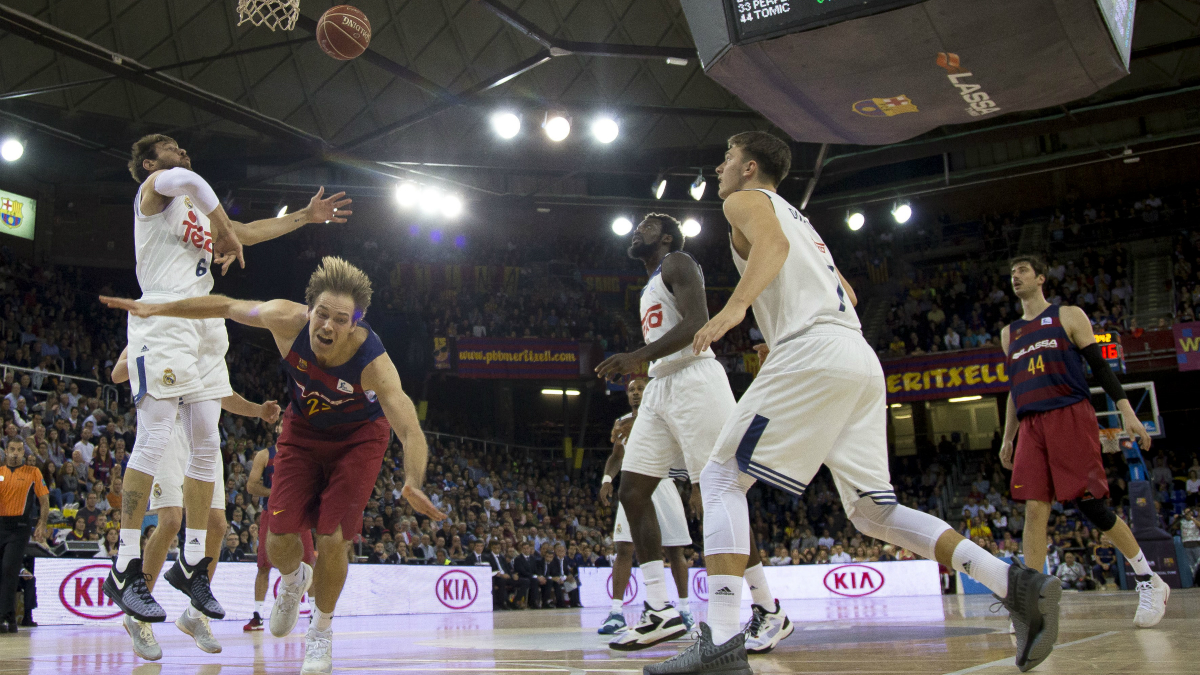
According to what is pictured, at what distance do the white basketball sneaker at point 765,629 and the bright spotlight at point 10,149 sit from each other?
1915 centimetres

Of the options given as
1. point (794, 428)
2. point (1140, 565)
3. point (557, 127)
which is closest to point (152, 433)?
point (794, 428)

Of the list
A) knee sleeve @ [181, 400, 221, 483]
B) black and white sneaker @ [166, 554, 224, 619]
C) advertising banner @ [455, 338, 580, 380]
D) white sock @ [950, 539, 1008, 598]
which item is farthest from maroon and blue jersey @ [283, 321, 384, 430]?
advertising banner @ [455, 338, 580, 380]

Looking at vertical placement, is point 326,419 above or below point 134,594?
above

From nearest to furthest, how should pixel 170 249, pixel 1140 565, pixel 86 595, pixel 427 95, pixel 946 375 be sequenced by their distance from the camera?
pixel 170 249 < pixel 1140 565 < pixel 86 595 < pixel 427 95 < pixel 946 375

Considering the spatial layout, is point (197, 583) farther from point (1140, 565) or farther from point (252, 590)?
point (252, 590)

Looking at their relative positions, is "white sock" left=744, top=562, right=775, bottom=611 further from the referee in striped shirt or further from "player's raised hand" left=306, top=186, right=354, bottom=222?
the referee in striped shirt

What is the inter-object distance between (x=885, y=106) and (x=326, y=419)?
292 inches

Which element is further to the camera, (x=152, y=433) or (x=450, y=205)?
(x=450, y=205)

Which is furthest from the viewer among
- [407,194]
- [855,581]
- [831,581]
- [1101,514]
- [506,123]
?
[407,194]

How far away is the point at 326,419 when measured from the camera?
431cm

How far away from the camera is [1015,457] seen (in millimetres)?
5875

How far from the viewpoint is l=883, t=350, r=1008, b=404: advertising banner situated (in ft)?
80.9

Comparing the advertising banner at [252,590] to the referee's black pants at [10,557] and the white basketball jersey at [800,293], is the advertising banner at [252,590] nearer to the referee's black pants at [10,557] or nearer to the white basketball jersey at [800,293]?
the referee's black pants at [10,557]

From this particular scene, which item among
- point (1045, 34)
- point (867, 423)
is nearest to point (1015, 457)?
point (867, 423)
